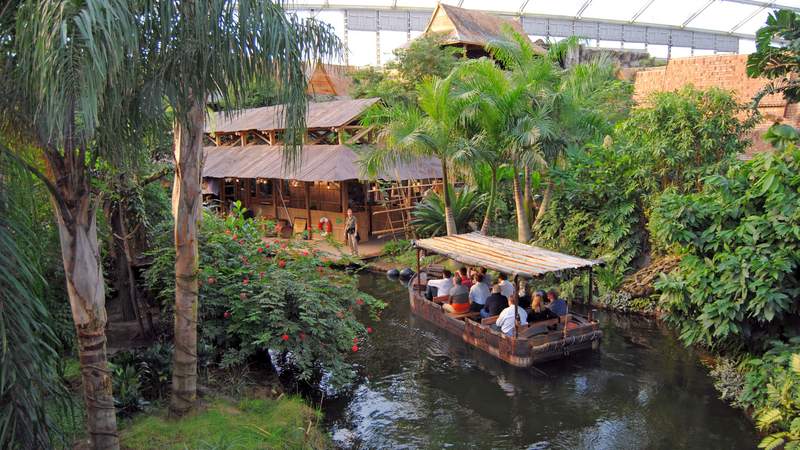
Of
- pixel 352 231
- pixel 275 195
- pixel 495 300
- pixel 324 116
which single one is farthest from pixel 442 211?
pixel 275 195

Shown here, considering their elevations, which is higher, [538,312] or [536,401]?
[538,312]

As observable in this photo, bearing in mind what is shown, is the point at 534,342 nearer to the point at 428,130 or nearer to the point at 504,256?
the point at 504,256

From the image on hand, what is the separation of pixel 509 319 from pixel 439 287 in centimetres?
269

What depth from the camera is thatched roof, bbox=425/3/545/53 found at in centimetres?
2419

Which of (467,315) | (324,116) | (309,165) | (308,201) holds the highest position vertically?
(324,116)

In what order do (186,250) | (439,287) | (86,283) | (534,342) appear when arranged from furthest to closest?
(439,287)
(534,342)
(186,250)
(86,283)

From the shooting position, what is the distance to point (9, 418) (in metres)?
3.40

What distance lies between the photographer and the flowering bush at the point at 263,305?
785 cm

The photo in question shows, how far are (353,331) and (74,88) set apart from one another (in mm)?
5794

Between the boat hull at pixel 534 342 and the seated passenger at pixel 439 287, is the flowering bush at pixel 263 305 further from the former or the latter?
the seated passenger at pixel 439 287

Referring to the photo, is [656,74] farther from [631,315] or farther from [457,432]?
[457,432]

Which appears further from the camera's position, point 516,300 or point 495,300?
point 495,300

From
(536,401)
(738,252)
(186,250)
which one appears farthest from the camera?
(536,401)

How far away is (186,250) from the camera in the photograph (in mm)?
6133
